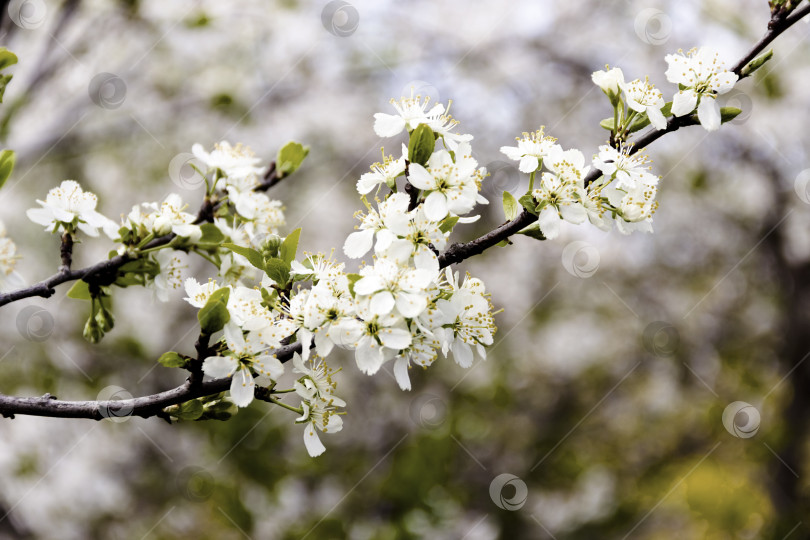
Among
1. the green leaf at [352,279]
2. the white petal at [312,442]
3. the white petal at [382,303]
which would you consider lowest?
the white petal at [312,442]

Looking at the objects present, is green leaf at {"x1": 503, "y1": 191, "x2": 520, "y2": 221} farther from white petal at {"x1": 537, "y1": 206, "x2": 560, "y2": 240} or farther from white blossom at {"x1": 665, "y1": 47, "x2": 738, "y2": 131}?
white blossom at {"x1": 665, "y1": 47, "x2": 738, "y2": 131}

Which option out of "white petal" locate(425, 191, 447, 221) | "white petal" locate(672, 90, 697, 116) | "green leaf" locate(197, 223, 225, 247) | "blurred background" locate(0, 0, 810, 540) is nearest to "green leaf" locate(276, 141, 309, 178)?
"green leaf" locate(197, 223, 225, 247)

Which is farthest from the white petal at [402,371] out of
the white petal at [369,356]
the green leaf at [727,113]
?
the green leaf at [727,113]

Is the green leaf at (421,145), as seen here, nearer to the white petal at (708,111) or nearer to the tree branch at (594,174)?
the tree branch at (594,174)

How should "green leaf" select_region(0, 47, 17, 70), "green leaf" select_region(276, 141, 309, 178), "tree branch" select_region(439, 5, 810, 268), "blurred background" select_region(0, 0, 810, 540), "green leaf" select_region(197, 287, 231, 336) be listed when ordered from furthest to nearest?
"blurred background" select_region(0, 0, 810, 540), "green leaf" select_region(276, 141, 309, 178), "green leaf" select_region(0, 47, 17, 70), "tree branch" select_region(439, 5, 810, 268), "green leaf" select_region(197, 287, 231, 336)

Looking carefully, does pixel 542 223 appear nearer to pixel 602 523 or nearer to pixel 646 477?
pixel 602 523

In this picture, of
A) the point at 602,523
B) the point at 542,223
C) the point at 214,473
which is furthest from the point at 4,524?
the point at 542,223
